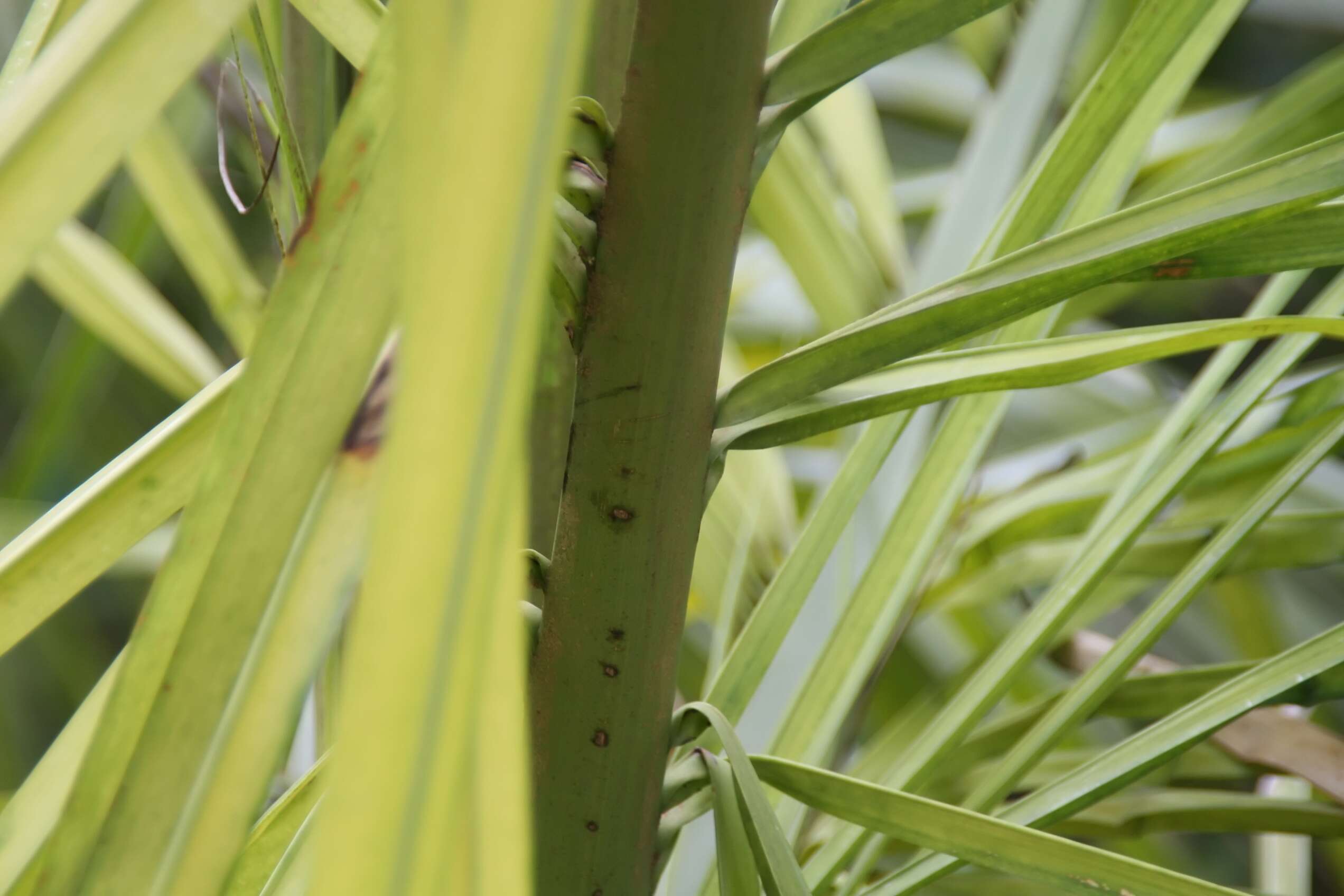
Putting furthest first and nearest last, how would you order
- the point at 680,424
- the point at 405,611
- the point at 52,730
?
the point at 52,730 < the point at 680,424 < the point at 405,611

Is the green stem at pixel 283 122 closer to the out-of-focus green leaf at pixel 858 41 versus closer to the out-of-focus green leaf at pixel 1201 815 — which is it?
the out-of-focus green leaf at pixel 858 41

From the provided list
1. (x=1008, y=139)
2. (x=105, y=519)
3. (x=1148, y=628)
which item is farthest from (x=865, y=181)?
(x=105, y=519)

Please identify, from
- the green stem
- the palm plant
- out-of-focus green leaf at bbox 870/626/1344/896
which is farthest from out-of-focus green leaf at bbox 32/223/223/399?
out-of-focus green leaf at bbox 870/626/1344/896

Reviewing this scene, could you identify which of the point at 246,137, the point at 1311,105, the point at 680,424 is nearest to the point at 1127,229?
the point at 680,424

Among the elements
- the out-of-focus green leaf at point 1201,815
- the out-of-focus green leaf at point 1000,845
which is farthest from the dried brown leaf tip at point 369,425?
the out-of-focus green leaf at point 1201,815

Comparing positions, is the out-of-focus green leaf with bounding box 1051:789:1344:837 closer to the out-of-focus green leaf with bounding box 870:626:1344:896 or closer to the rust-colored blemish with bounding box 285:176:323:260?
the out-of-focus green leaf with bounding box 870:626:1344:896

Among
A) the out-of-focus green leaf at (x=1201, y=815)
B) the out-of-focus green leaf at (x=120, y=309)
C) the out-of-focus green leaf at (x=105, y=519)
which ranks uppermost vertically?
the out-of-focus green leaf at (x=120, y=309)

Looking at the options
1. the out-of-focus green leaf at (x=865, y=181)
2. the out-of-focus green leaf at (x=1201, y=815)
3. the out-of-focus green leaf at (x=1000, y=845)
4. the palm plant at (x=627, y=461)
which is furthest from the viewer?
the out-of-focus green leaf at (x=865, y=181)

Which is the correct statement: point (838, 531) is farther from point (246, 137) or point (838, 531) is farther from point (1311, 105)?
point (246, 137)

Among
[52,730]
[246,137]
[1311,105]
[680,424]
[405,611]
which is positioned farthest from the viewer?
[52,730]

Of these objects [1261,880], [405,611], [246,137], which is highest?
[246,137]
